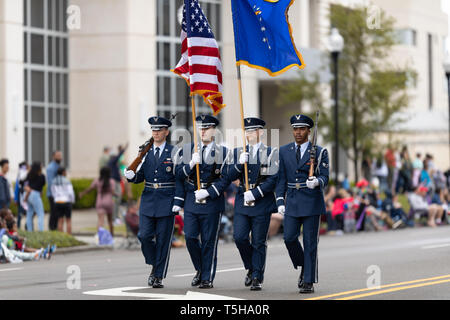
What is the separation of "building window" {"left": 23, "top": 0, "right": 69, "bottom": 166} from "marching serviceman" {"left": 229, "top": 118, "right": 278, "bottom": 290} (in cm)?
2236

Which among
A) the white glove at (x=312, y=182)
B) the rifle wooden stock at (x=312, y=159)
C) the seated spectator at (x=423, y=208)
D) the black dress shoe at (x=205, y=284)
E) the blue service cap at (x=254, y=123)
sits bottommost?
the black dress shoe at (x=205, y=284)

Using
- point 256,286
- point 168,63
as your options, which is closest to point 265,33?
point 256,286

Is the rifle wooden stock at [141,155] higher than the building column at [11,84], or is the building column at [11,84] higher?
the building column at [11,84]

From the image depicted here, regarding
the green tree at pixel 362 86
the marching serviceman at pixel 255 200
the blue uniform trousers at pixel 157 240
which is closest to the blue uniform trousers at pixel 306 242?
the marching serviceman at pixel 255 200

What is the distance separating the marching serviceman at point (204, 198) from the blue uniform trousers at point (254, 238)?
32 centimetres

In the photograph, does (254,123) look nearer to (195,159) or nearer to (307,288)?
(195,159)

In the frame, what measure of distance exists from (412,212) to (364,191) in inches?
82.2

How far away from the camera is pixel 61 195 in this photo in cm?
2214

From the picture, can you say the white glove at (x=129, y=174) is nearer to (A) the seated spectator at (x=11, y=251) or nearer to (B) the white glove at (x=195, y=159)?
(B) the white glove at (x=195, y=159)

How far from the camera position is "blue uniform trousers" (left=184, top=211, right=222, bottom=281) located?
12.2 metres

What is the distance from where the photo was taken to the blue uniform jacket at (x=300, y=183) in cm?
1181

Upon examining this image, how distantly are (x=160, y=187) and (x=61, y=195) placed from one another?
1007 centimetres
